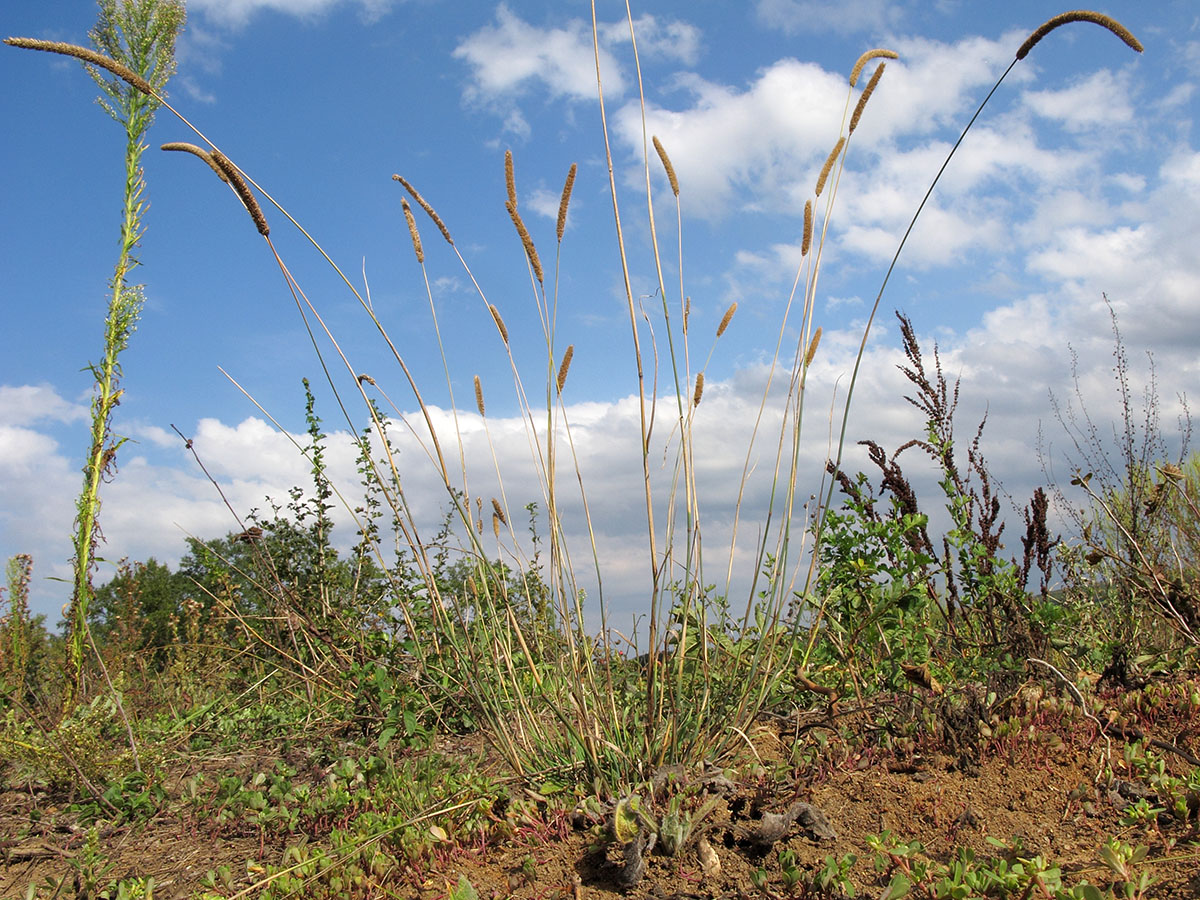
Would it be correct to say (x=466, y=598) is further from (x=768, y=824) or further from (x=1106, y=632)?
(x=1106, y=632)

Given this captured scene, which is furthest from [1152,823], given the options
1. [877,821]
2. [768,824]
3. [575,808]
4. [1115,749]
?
[575,808]

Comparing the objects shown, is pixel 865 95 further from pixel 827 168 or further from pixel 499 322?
pixel 499 322

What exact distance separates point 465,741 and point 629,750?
4.22 ft

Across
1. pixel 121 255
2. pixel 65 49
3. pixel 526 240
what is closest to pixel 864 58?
pixel 526 240

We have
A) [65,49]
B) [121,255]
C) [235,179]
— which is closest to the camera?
[65,49]

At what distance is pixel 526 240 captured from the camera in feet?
7.47

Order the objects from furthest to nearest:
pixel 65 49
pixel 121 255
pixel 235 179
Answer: pixel 121 255 → pixel 235 179 → pixel 65 49

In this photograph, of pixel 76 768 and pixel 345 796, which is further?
pixel 76 768

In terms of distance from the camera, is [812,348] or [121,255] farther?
[121,255]

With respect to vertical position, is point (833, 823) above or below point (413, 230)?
below

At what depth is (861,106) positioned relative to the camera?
2350mm

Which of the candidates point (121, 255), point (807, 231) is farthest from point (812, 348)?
point (121, 255)

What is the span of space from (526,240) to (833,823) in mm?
1742

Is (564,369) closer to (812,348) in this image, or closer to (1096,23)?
(812,348)
